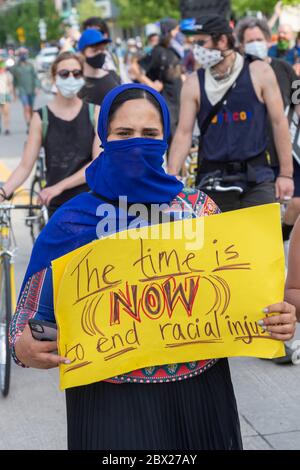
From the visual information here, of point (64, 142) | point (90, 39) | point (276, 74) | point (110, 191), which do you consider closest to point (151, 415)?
point (110, 191)

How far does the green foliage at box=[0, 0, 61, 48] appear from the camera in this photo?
314 feet

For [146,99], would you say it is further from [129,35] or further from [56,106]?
[129,35]

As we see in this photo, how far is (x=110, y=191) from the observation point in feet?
8.43

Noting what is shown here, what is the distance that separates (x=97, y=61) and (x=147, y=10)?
6467 cm

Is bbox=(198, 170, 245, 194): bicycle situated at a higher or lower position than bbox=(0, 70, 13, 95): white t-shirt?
lower

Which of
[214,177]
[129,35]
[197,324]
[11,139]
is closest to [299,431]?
[214,177]

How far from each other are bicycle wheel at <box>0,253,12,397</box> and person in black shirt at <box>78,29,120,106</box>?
2.42 metres

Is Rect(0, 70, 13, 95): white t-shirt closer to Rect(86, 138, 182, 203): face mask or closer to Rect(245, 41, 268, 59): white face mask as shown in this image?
Rect(245, 41, 268, 59): white face mask

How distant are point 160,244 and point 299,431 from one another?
2192 mm

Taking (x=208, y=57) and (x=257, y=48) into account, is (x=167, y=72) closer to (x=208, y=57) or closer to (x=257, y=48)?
(x=257, y=48)

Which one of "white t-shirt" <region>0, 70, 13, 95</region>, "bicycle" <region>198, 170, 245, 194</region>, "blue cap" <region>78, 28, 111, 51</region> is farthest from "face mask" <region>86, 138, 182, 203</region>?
"white t-shirt" <region>0, 70, 13, 95</region>

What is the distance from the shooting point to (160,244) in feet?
8.21

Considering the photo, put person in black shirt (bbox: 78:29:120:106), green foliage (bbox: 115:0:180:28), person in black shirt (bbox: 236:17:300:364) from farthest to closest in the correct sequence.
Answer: green foliage (bbox: 115:0:180:28) → person in black shirt (bbox: 78:29:120:106) → person in black shirt (bbox: 236:17:300:364)

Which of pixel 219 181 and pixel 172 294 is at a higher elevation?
pixel 219 181
